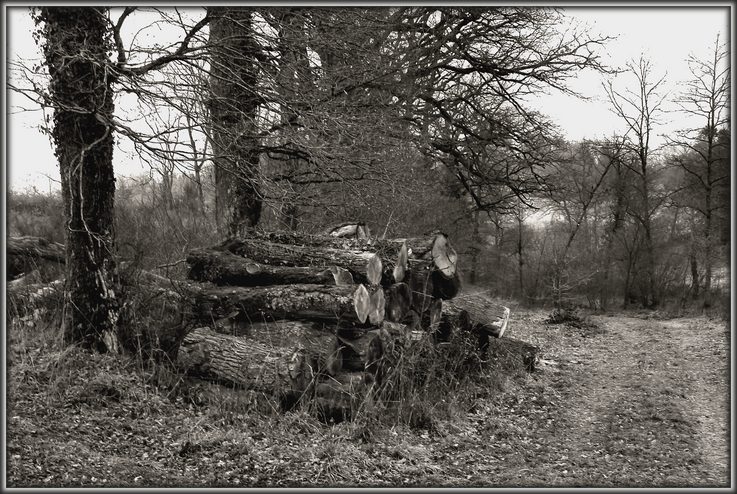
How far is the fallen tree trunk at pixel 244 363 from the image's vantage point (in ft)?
21.0

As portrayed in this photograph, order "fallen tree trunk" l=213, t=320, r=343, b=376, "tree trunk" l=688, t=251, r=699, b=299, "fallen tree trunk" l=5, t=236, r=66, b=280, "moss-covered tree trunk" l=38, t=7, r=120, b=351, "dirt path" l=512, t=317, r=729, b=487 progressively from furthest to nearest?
"tree trunk" l=688, t=251, r=699, b=299 < "fallen tree trunk" l=5, t=236, r=66, b=280 < "fallen tree trunk" l=213, t=320, r=343, b=376 < "moss-covered tree trunk" l=38, t=7, r=120, b=351 < "dirt path" l=512, t=317, r=729, b=487

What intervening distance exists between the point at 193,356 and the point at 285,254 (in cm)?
200

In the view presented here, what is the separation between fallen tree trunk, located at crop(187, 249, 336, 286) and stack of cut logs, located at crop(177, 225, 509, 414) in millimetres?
13

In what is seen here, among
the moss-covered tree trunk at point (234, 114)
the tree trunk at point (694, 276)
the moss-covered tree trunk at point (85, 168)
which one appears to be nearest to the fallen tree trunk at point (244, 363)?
the moss-covered tree trunk at point (85, 168)

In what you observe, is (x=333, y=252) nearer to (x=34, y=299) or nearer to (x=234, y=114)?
(x=234, y=114)

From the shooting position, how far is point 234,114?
774 cm

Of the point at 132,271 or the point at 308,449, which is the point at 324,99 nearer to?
the point at 132,271

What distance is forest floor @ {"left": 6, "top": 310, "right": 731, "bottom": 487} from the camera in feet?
16.1

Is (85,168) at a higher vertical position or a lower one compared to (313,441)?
higher

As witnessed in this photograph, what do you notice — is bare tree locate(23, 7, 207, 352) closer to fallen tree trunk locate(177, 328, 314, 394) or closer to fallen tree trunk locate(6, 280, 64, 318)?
fallen tree trunk locate(6, 280, 64, 318)

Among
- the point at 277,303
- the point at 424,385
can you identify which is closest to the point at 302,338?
the point at 277,303

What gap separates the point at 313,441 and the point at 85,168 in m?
3.98

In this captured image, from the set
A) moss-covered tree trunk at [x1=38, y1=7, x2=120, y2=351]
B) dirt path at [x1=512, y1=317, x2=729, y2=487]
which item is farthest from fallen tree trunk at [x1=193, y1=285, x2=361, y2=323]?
dirt path at [x1=512, y1=317, x2=729, y2=487]

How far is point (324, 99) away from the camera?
8.11 meters
